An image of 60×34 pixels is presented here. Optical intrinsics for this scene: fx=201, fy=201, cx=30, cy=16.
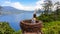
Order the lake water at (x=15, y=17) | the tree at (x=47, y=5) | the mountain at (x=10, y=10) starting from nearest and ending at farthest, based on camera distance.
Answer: the lake water at (x=15, y=17) → the mountain at (x=10, y=10) → the tree at (x=47, y=5)

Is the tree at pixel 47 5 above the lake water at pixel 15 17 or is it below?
above

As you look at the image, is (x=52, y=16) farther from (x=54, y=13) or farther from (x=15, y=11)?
(x=15, y=11)

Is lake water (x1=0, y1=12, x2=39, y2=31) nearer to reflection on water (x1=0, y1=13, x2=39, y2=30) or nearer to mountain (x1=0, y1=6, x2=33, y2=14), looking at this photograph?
reflection on water (x1=0, y1=13, x2=39, y2=30)

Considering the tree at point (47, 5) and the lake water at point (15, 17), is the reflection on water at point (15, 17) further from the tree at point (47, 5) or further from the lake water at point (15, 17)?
the tree at point (47, 5)

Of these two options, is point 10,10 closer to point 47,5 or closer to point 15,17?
point 15,17

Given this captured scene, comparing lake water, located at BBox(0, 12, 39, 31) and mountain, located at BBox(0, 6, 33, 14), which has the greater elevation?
mountain, located at BBox(0, 6, 33, 14)

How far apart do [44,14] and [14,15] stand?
3.82ft

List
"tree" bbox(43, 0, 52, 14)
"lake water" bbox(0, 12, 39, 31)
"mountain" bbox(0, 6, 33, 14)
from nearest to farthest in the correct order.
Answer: "lake water" bbox(0, 12, 39, 31)
"mountain" bbox(0, 6, 33, 14)
"tree" bbox(43, 0, 52, 14)

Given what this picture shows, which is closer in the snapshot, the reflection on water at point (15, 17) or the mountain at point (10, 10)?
the reflection on water at point (15, 17)

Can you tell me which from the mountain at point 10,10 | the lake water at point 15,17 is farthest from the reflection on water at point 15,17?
the mountain at point 10,10

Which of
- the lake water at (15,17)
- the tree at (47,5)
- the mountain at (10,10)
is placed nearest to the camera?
the lake water at (15,17)

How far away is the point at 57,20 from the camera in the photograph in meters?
7.69

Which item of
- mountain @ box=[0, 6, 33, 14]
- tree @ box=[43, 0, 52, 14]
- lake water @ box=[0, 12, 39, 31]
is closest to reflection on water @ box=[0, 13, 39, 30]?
lake water @ box=[0, 12, 39, 31]

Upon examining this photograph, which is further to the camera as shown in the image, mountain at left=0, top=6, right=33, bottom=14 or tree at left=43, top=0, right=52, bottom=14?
tree at left=43, top=0, right=52, bottom=14
